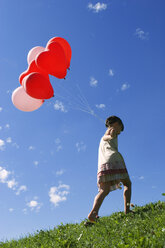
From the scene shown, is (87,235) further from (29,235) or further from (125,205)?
(29,235)

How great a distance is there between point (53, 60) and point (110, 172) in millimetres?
2605

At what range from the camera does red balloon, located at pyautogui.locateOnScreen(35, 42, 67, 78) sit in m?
5.31

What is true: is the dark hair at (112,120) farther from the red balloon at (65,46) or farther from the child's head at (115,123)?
the red balloon at (65,46)

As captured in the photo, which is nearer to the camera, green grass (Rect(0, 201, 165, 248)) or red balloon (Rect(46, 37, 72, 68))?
green grass (Rect(0, 201, 165, 248))

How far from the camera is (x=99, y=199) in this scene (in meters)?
4.73

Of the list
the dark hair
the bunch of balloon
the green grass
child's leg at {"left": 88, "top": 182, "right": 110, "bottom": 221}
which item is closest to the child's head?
the dark hair

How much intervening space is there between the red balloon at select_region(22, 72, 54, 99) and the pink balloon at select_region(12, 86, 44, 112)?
462 millimetres

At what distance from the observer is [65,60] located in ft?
18.6

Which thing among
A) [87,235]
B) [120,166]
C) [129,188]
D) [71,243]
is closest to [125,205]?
[129,188]

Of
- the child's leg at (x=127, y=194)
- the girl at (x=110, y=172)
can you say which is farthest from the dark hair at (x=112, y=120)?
the child's leg at (x=127, y=194)

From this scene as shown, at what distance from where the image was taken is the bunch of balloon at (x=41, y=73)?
17.3ft

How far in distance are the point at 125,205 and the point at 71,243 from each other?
1.62m

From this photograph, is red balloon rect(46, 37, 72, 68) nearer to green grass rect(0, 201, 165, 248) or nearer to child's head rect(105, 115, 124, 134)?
child's head rect(105, 115, 124, 134)

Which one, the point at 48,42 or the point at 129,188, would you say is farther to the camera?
the point at 48,42
